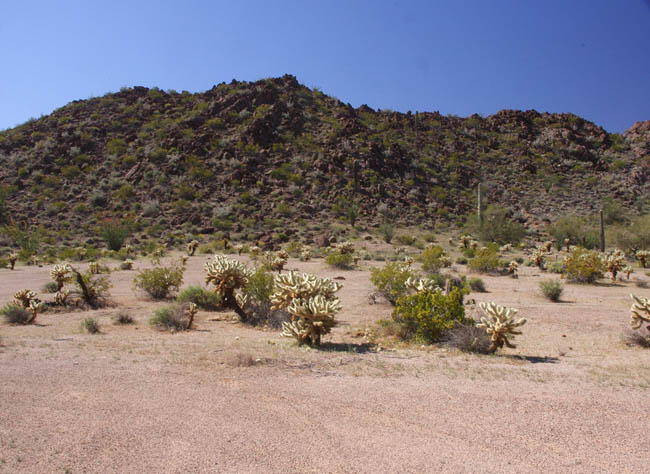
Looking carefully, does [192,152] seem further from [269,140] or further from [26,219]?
[26,219]

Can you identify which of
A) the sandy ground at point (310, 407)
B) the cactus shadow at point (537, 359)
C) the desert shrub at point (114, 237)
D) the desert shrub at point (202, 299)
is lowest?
the cactus shadow at point (537, 359)

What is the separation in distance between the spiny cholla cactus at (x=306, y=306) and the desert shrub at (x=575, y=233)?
29618 millimetres

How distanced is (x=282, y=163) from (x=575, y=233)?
28.6 metres

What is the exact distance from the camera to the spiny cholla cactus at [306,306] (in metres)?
7.76

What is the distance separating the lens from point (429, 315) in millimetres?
8508

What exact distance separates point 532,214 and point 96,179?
44115 mm

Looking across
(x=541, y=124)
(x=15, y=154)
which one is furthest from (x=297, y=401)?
(x=541, y=124)

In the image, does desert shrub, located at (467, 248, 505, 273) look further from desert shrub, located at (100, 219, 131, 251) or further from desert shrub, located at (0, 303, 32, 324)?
desert shrub, located at (100, 219, 131, 251)

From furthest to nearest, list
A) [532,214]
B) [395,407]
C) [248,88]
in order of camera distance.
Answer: [248,88]
[532,214]
[395,407]

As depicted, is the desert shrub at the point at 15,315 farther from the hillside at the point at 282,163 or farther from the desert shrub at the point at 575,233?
the desert shrub at the point at 575,233

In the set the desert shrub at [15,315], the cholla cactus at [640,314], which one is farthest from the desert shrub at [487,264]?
the desert shrub at [15,315]

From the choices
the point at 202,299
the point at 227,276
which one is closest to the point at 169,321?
the point at 227,276

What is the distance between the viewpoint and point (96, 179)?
1813 inches

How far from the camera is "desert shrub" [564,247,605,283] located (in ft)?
55.6
